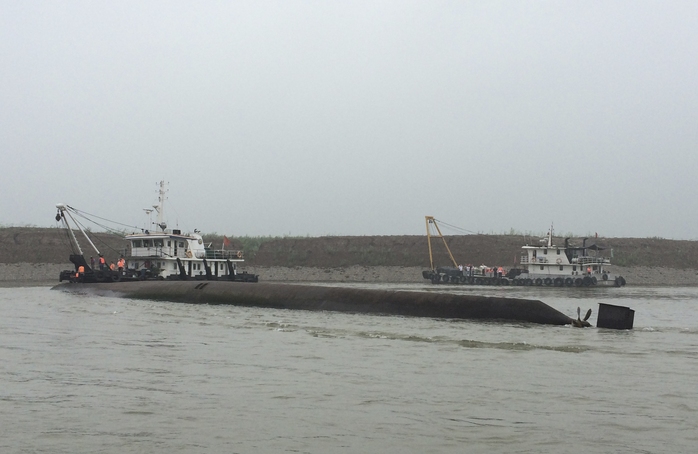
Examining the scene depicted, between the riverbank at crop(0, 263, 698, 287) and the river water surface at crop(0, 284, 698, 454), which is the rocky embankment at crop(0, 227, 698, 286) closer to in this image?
the riverbank at crop(0, 263, 698, 287)

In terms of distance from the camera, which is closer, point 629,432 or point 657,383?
point 629,432

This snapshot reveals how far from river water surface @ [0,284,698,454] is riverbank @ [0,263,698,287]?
47543 millimetres

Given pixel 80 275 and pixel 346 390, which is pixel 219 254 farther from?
pixel 346 390

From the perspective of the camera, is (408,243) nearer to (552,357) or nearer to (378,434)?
(552,357)

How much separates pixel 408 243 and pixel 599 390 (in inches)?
2883

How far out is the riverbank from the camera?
63562mm

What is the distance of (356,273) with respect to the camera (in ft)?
232

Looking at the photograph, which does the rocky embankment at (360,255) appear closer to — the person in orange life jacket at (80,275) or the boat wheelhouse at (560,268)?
the boat wheelhouse at (560,268)

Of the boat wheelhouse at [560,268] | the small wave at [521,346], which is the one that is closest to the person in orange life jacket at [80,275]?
the small wave at [521,346]

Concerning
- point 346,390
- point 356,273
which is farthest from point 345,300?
point 356,273

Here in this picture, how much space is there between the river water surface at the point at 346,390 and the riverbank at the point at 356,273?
47543mm

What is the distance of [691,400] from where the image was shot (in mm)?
9953

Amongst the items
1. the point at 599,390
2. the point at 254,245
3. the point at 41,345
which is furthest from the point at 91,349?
the point at 254,245

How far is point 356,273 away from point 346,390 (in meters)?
60.3
